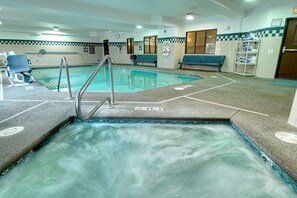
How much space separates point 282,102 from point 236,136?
5.25 feet

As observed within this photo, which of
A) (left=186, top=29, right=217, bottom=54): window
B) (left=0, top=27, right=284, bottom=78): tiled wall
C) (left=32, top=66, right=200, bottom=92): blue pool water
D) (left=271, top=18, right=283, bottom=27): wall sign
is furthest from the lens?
(left=186, top=29, right=217, bottom=54): window

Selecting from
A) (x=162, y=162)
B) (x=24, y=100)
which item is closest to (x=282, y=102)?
(x=162, y=162)

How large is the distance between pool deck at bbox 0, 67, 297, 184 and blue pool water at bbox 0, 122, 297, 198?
144 millimetres

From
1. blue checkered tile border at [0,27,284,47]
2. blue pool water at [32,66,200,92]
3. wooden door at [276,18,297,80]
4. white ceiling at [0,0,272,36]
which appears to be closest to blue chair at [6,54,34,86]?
blue pool water at [32,66,200,92]

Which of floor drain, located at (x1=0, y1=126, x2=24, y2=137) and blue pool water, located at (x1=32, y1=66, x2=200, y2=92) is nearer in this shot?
floor drain, located at (x1=0, y1=126, x2=24, y2=137)

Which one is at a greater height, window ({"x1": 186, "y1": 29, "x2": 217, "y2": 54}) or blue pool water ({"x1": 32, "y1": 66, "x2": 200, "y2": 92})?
window ({"x1": 186, "y1": 29, "x2": 217, "y2": 54})

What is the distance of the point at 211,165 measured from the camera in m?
1.81

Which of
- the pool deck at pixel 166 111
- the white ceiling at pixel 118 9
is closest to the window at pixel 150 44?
the white ceiling at pixel 118 9

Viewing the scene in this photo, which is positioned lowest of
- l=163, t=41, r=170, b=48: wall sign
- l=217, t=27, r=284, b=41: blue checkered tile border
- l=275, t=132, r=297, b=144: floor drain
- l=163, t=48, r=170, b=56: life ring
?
l=275, t=132, r=297, b=144: floor drain

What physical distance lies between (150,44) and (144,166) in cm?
988

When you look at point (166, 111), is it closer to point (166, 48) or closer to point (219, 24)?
point (219, 24)

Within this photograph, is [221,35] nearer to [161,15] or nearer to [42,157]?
[161,15]

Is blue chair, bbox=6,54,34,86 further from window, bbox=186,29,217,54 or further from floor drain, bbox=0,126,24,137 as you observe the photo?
window, bbox=186,29,217,54

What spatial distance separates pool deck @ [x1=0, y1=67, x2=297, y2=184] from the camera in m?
1.65
